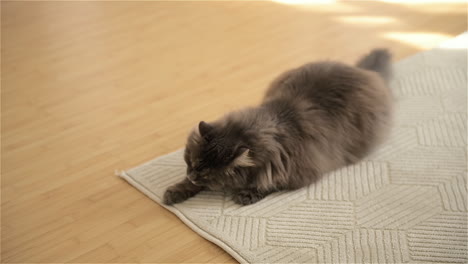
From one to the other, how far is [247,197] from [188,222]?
25 centimetres

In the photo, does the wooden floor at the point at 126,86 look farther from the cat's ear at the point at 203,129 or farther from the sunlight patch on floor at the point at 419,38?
the cat's ear at the point at 203,129

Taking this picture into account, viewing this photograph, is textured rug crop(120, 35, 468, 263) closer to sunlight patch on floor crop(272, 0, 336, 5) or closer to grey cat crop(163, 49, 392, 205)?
grey cat crop(163, 49, 392, 205)

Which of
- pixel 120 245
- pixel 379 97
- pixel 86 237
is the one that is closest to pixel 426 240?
pixel 379 97

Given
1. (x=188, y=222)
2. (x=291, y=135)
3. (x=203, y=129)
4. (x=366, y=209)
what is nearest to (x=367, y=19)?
(x=291, y=135)

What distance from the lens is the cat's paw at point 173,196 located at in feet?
7.47

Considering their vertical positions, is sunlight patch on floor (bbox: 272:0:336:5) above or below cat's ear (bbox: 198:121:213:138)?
below

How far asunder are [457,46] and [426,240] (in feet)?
5.82

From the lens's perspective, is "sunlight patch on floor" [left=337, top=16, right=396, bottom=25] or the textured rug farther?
"sunlight patch on floor" [left=337, top=16, right=396, bottom=25]

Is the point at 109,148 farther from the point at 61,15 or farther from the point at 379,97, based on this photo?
the point at 61,15

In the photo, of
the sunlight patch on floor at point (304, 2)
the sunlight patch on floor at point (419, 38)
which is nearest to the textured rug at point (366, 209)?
the sunlight patch on floor at point (419, 38)

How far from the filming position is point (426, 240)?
204 centimetres

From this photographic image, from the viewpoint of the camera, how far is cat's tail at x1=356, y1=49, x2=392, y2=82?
2850 mm

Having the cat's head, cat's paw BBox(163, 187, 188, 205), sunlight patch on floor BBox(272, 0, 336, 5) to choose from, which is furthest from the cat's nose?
sunlight patch on floor BBox(272, 0, 336, 5)

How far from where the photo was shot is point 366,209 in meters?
2.21
